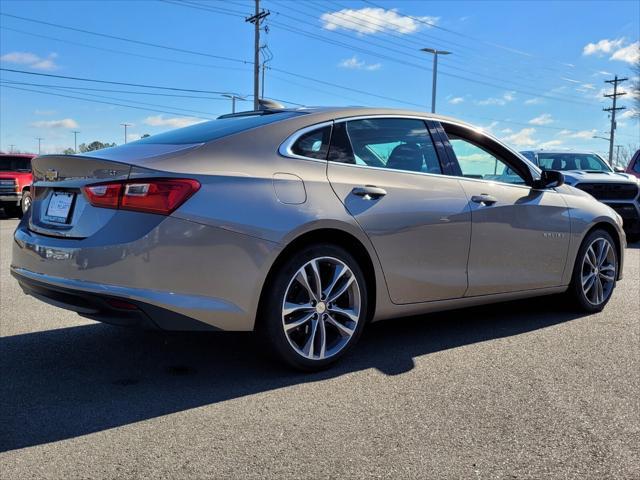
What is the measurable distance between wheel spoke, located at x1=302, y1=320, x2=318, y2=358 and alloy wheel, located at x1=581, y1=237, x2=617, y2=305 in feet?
9.45

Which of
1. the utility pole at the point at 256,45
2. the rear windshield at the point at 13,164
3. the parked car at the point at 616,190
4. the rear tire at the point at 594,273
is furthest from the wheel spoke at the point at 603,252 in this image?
the utility pole at the point at 256,45

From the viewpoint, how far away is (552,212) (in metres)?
4.97

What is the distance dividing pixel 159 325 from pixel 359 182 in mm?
1499

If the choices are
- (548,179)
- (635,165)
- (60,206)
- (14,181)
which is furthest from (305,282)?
(14,181)

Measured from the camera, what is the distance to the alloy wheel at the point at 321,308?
352 centimetres

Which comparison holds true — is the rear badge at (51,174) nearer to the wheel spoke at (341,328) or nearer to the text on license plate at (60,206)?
the text on license plate at (60,206)

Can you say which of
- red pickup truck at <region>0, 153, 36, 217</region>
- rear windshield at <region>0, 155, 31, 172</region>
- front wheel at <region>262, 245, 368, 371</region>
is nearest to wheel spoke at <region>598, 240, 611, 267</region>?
front wheel at <region>262, 245, 368, 371</region>

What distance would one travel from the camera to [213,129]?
3818 mm

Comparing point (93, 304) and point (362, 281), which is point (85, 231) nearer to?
point (93, 304)

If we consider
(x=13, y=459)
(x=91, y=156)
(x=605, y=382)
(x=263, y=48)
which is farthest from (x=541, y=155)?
(x=263, y=48)

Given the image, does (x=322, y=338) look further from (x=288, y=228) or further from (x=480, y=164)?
(x=480, y=164)

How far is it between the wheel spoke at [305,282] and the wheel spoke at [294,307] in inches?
2.2

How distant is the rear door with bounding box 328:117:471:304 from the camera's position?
3775mm

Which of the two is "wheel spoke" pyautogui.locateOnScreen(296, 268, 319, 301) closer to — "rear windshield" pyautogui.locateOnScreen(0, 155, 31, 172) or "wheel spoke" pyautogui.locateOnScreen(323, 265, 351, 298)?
"wheel spoke" pyautogui.locateOnScreen(323, 265, 351, 298)
